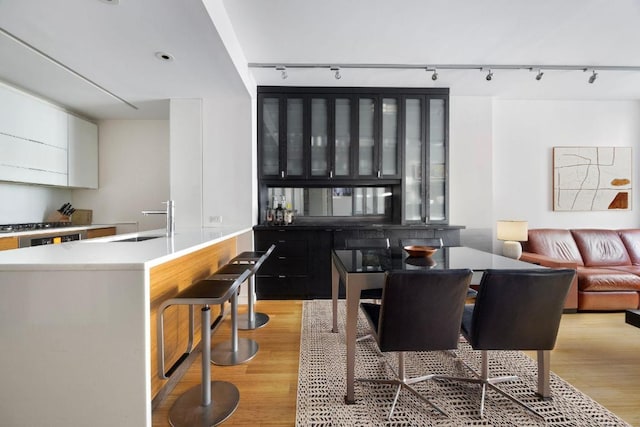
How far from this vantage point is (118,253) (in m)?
1.24

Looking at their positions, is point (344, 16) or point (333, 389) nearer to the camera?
point (333, 389)

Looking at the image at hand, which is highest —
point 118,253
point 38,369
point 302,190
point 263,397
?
point 302,190

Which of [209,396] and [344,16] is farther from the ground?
[344,16]

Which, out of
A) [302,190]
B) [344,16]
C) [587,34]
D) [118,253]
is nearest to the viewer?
[118,253]

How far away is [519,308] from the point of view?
4.54 feet

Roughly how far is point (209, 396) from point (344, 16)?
112 inches

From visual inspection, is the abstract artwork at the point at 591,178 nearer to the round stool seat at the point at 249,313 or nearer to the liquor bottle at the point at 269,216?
the liquor bottle at the point at 269,216

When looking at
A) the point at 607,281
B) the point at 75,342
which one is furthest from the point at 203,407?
the point at 607,281

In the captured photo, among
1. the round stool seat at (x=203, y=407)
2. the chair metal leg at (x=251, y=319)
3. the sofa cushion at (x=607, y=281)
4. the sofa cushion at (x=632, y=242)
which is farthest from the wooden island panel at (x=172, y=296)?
the sofa cushion at (x=632, y=242)

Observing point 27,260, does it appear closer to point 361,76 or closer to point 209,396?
point 209,396

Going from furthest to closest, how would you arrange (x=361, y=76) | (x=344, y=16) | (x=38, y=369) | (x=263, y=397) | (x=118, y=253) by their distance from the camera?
(x=361, y=76)
(x=344, y=16)
(x=263, y=397)
(x=118, y=253)
(x=38, y=369)

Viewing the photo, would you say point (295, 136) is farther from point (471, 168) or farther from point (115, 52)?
point (471, 168)

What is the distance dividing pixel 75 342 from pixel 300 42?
107 inches

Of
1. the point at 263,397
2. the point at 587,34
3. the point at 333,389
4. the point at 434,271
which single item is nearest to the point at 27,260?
the point at 263,397
